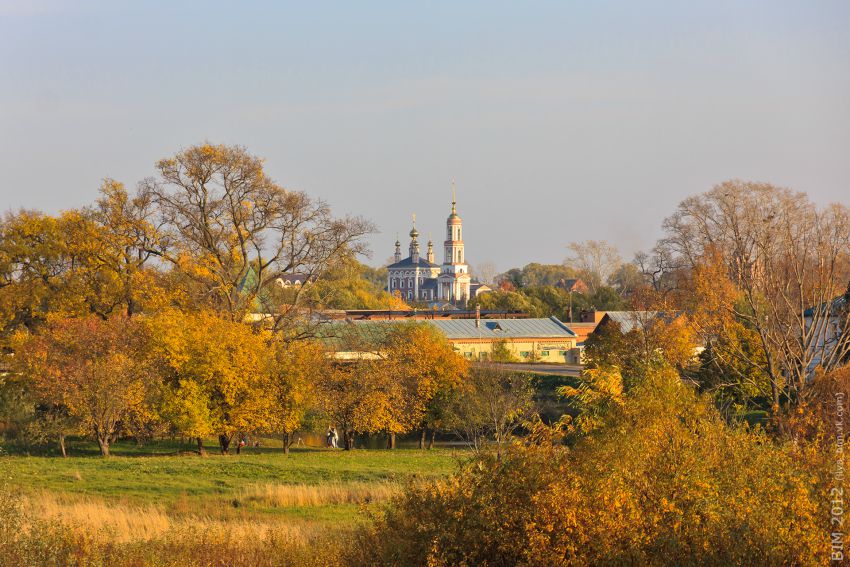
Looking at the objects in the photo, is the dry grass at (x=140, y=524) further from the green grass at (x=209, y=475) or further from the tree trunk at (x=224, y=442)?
the tree trunk at (x=224, y=442)

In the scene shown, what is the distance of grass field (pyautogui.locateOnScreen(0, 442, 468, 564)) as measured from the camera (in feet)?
58.9

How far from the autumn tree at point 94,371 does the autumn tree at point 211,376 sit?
2.61ft

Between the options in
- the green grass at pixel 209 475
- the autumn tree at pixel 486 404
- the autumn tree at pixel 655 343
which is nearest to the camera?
the green grass at pixel 209 475

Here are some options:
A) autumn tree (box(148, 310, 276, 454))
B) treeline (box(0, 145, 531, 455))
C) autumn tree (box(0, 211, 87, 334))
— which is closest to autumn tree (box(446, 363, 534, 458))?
treeline (box(0, 145, 531, 455))

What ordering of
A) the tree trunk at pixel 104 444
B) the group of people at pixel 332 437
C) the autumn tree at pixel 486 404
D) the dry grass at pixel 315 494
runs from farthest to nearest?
the group of people at pixel 332 437 < the autumn tree at pixel 486 404 < the tree trunk at pixel 104 444 < the dry grass at pixel 315 494

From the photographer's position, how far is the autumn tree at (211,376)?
33562 millimetres


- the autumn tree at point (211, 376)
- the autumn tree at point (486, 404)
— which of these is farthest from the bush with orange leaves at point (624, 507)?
the autumn tree at point (486, 404)

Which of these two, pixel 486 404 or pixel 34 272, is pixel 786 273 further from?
pixel 34 272

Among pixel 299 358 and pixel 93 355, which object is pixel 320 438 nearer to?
pixel 299 358

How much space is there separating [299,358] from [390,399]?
→ 4.04 metres

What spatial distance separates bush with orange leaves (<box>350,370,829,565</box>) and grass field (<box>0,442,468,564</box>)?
8.91 feet

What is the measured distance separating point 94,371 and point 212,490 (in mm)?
9528

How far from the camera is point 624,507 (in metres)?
10.9

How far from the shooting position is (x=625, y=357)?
126 ft
